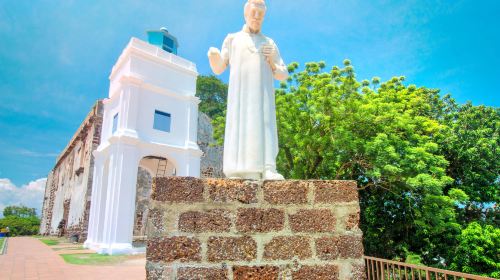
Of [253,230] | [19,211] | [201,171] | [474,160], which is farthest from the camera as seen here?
[19,211]

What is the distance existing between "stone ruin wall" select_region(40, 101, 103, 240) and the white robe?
665 inches

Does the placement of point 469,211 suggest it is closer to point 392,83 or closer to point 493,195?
point 493,195

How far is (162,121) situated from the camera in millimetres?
15219

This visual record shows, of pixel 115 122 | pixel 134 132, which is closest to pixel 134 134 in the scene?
pixel 134 132

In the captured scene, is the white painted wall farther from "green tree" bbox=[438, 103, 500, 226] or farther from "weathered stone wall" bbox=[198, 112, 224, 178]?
"green tree" bbox=[438, 103, 500, 226]

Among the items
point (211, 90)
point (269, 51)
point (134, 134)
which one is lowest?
point (269, 51)

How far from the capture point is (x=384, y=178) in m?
11.3

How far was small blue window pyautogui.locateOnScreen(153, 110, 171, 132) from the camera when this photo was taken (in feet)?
49.2

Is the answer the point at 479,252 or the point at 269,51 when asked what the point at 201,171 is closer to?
the point at 479,252

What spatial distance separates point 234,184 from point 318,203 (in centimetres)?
69

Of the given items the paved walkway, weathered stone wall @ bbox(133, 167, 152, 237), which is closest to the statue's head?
the paved walkway

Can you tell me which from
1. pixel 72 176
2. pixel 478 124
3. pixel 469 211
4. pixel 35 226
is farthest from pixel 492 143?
pixel 35 226

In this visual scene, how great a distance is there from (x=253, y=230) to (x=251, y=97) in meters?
1.32

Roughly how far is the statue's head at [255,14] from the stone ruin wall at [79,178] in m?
17.0
